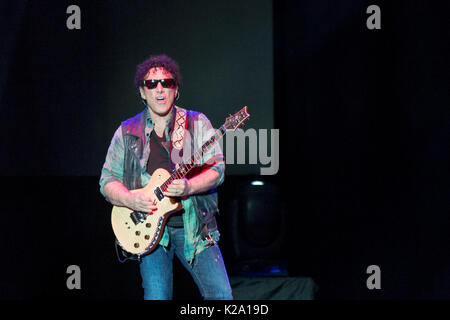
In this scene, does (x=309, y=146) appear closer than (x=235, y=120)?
No

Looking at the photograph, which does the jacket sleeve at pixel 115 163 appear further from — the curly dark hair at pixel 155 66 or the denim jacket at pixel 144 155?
the curly dark hair at pixel 155 66

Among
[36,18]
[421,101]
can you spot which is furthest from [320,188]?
[36,18]

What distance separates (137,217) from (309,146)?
1775mm

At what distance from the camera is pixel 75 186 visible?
4.11 m

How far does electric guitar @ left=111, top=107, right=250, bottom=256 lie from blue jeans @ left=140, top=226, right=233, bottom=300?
0.08 m

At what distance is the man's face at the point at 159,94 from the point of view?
3.02 m

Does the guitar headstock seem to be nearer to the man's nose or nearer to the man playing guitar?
the man playing guitar

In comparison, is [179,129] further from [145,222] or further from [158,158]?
[145,222]

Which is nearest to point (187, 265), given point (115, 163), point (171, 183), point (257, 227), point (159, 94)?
point (171, 183)

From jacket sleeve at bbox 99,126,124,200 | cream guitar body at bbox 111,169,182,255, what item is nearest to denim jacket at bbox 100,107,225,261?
jacket sleeve at bbox 99,126,124,200

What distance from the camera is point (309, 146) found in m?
4.20

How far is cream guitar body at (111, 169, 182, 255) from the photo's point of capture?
2865mm

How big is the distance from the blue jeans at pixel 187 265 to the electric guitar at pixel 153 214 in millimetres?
77
